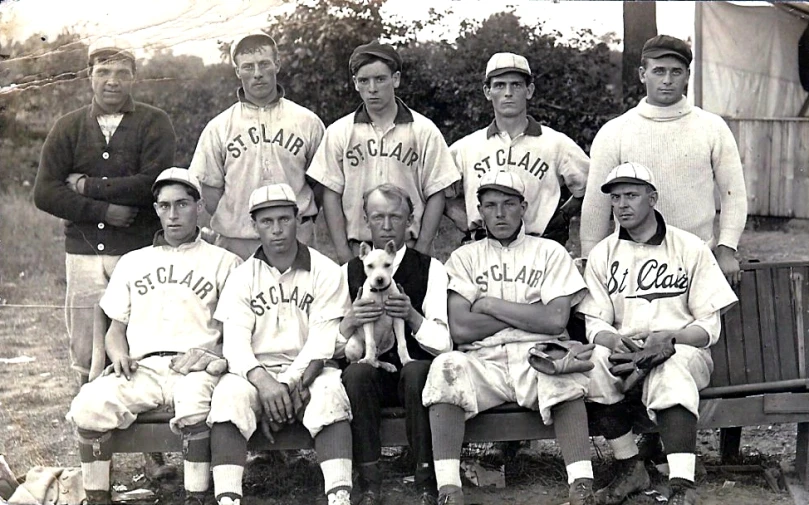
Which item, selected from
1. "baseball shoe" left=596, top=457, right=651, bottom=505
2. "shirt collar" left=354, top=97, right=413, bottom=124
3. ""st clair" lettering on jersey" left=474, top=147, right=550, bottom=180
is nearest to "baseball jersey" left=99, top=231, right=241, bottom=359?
"shirt collar" left=354, top=97, right=413, bottom=124

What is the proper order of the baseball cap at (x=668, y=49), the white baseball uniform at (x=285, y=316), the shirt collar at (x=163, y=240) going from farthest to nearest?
the baseball cap at (x=668, y=49) < the shirt collar at (x=163, y=240) < the white baseball uniform at (x=285, y=316)

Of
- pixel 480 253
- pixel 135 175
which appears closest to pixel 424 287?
pixel 480 253

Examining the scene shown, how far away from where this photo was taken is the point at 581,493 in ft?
13.4

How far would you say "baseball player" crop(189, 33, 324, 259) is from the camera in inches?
200

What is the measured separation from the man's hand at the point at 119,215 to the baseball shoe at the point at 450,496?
214 centimetres

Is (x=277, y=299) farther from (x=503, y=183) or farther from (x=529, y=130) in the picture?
(x=529, y=130)

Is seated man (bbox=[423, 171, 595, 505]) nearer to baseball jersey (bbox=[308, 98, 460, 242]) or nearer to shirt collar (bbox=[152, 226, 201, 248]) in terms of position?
baseball jersey (bbox=[308, 98, 460, 242])

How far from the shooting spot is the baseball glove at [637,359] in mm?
4262

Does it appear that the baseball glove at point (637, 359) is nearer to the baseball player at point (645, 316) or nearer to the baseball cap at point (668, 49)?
the baseball player at point (645, 316)

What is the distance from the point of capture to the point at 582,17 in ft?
23.3

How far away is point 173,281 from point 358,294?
86 cm

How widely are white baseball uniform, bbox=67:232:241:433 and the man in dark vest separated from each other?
2.08 ft

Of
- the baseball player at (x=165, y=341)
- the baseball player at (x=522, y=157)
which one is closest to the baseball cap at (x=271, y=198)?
the baseball player at (x=165, y=341)

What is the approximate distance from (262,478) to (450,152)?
192 centimetres
